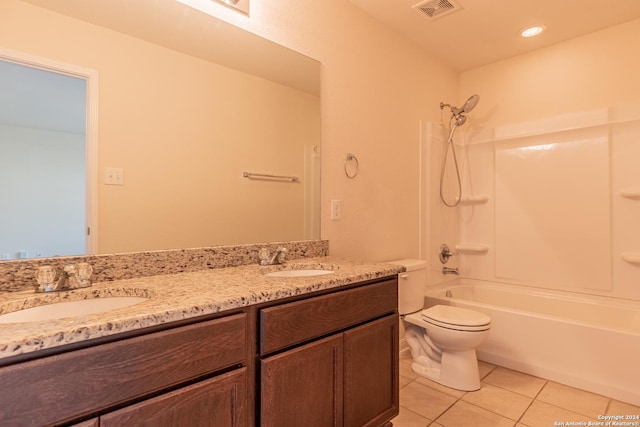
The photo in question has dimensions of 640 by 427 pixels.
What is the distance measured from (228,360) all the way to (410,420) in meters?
1.28

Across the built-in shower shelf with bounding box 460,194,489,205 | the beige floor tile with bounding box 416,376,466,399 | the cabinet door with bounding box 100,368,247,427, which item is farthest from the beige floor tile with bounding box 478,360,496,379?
the cabinet door with bounding box 100,368,247,427

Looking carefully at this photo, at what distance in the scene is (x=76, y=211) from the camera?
3.90 feet

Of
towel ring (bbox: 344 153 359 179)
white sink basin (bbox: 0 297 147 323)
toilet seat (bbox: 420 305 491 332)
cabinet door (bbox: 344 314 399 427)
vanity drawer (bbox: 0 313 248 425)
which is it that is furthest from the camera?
towel ring (bbox: 344 153 359 179)

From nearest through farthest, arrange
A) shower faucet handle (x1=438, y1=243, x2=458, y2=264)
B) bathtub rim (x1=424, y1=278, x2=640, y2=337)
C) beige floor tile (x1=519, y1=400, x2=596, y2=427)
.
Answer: beige floor tile (x1=519, y1=400, x2=596, y2=427) → bathtub rim (x1=424, y1=278, x2=640, y2=337) → shower faucet handle (x1=438, y1=243, x2=458, y2=264)

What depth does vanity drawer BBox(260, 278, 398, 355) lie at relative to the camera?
1075mm

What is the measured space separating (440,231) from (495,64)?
5.29ft

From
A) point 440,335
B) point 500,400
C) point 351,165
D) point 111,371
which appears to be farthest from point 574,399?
point 111,371

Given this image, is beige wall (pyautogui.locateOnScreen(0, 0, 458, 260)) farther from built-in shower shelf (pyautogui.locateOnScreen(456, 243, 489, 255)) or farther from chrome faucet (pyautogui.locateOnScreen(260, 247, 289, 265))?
built-in shower shelf (pyautogui.locateOnScreen(456, 243, 489, 255))

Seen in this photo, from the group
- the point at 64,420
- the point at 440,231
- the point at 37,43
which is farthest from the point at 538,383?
the point at 37,43

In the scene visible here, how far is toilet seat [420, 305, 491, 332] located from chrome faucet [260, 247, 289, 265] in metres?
1.13

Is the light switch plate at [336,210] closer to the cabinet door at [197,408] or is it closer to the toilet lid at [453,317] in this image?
the toilet lid at [453,317]

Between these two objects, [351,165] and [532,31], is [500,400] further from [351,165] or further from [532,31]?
[532,31]

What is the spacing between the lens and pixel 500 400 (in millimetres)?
1931

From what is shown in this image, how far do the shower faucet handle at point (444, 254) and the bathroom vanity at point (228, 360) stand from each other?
153 cm
